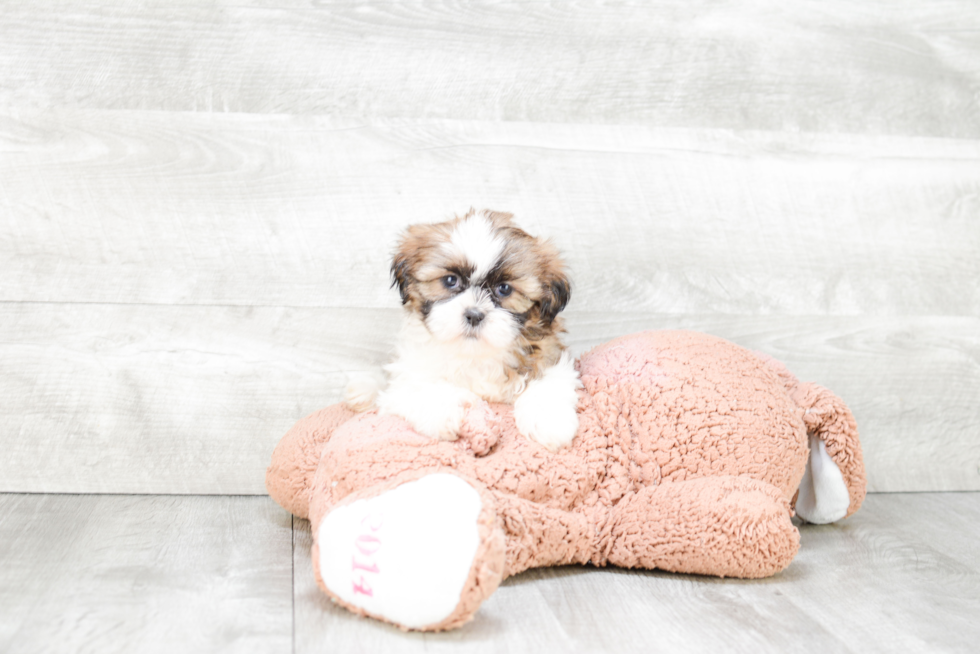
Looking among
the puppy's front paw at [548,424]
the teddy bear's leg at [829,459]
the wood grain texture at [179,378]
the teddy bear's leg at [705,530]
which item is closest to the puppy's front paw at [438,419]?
the puppy's front paw at [548,424]

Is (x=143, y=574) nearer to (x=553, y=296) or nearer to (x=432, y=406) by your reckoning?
(x=432, y=406)

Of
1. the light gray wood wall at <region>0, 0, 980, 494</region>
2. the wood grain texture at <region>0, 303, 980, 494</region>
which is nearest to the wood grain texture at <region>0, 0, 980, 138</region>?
the light gray wood wall at <region>0, 0, 980, 494</region>

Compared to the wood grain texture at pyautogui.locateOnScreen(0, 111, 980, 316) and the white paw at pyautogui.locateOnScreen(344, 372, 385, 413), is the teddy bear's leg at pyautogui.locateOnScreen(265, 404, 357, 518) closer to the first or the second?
the white paw at pyautogui.locateOnScreen(344, 372, 385, 413)

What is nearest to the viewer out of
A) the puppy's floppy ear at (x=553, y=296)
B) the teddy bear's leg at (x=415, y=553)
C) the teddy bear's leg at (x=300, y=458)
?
the teddy bear's leg at (x=415, y=553)

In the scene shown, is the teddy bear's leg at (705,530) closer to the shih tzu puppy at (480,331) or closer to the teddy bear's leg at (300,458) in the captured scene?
the shih tzu puppy at (480,331)

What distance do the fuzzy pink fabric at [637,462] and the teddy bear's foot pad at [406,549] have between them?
46 millimetres

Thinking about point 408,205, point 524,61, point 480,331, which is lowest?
point 480,331

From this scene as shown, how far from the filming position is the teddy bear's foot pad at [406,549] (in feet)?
3.90

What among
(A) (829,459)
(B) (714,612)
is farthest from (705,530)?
(A) (829,459)

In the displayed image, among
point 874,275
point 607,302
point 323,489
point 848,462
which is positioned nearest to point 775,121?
point 874,275

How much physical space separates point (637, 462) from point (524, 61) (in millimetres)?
1030

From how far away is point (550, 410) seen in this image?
156 centimetres

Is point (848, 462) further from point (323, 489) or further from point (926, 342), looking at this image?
point (323, 489)

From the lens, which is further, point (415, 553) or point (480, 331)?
point (480, 331)
